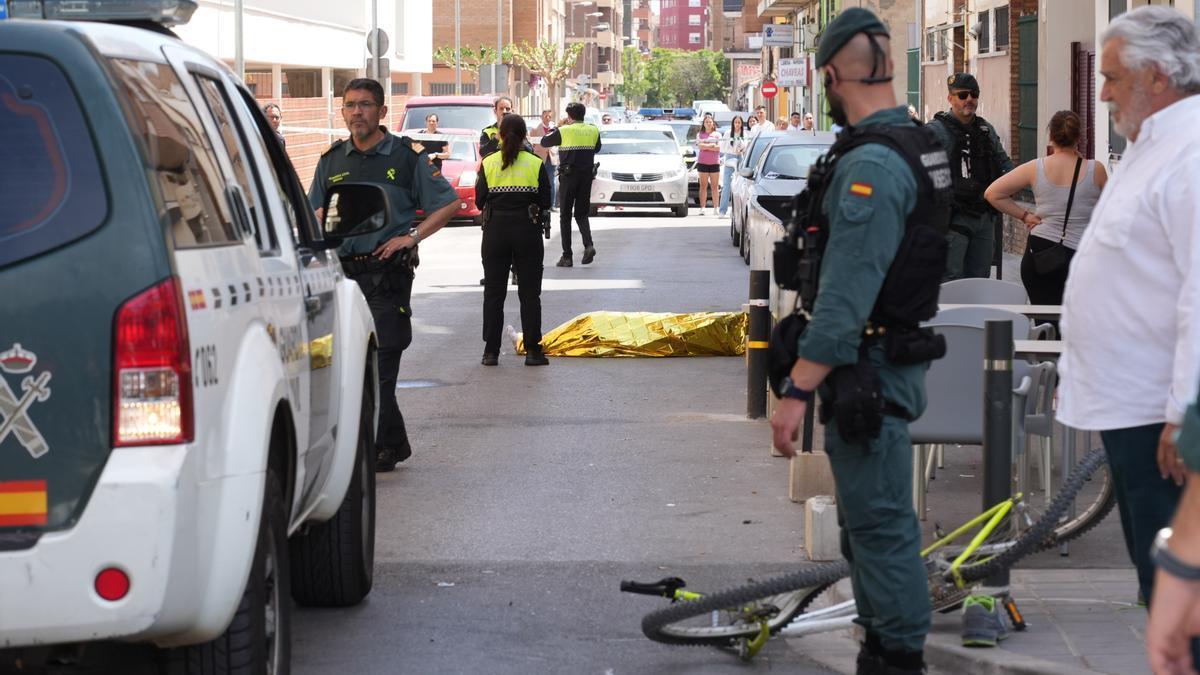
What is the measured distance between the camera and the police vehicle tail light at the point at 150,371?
4.01 m

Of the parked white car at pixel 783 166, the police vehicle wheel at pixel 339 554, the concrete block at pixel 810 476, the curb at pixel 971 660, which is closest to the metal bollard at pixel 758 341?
the concrete block at pixel 810 476

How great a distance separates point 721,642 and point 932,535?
81.5 inches

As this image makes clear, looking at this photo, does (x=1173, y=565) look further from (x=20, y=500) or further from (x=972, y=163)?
(x=972, y=163)

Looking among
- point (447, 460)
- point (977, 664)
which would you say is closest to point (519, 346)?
point (447, 460)

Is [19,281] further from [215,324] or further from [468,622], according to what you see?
[468,622]

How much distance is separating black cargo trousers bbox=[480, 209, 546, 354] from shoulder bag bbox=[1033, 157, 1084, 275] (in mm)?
4475

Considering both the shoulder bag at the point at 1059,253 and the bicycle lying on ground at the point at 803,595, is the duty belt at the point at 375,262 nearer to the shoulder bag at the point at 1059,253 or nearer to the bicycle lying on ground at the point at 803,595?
the bicycle lying on ground at the point at 803,595

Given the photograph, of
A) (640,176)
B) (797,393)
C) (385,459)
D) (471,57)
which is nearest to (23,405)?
(797,393)

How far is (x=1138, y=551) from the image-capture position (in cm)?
451

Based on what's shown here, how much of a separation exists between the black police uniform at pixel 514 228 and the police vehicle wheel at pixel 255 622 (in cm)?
882

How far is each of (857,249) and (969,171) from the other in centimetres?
715

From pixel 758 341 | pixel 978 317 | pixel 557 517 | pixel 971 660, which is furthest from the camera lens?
pixel 758 341

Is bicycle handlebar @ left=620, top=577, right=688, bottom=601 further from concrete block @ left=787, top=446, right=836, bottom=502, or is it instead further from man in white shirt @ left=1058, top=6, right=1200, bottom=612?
concrete block @ left=787, top=446, right=836, bottom=502

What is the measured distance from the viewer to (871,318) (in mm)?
4930
